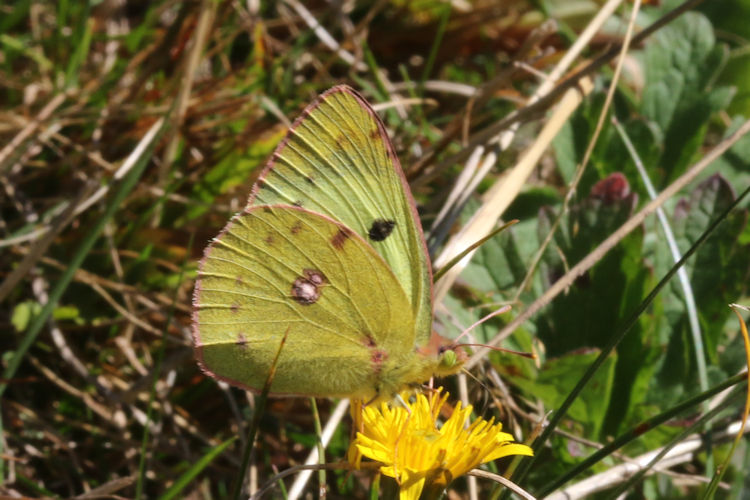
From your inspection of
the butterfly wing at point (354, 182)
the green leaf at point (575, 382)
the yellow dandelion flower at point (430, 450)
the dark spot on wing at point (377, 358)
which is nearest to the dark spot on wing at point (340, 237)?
the butterfly wing at point (354, 182)

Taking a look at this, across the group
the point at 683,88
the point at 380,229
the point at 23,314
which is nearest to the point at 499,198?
the point at 380,229

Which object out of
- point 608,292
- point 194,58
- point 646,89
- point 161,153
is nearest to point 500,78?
point 646,89

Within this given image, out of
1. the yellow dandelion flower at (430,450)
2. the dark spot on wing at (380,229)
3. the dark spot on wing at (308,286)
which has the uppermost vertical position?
the dark spot on wing at (380,229)

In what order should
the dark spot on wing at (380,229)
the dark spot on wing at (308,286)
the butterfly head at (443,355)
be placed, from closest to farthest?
1. the butterfly head at (443,355)
2. the dark spot on wing at (308,286)
3. the dark spot on wing at (380,229)

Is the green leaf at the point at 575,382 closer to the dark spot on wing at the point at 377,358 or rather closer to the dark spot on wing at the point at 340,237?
the dark spot on wing at the point at 377,358

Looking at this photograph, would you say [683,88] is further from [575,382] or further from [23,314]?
[23,314]

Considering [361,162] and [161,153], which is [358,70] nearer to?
[161,153]
